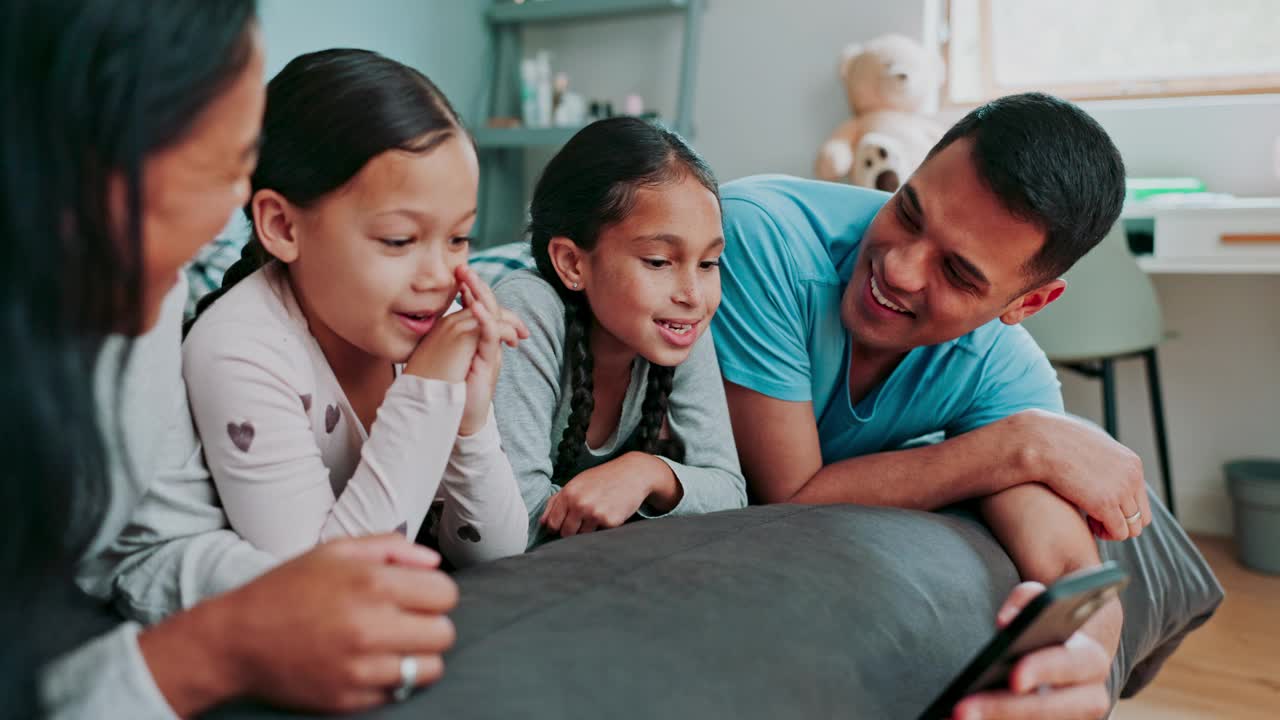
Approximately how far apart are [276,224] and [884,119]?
2506 millimetres

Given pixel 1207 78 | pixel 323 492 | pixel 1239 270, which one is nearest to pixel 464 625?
pixel 323 492

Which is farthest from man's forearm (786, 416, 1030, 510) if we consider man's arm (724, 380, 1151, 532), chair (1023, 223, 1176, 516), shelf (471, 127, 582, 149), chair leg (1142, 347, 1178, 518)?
shelf (471, 127, 582, 149)

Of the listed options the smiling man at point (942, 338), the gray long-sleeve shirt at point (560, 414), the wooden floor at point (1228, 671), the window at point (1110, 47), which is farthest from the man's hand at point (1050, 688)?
the window at point (1110, 47)

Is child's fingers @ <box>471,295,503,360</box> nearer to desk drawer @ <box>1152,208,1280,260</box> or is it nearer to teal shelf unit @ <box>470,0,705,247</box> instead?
desk drawer @ <box>1152,208,1280,260</box>

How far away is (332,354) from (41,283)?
0.49 m

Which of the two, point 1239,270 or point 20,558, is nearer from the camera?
point 20,558

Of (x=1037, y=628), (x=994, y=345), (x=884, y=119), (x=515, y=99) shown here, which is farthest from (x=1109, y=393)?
(x=515, y=99)

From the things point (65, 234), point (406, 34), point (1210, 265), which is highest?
point (406, 34)

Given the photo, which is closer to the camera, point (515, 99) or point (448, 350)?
point (448, 350)

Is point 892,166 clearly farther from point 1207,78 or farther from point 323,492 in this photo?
point 323,492

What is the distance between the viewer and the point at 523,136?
375 cm

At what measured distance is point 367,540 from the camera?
2.05ft

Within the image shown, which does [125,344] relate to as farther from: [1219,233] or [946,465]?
[1219,233]

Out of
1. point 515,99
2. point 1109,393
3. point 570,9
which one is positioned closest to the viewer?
point 1109,393
